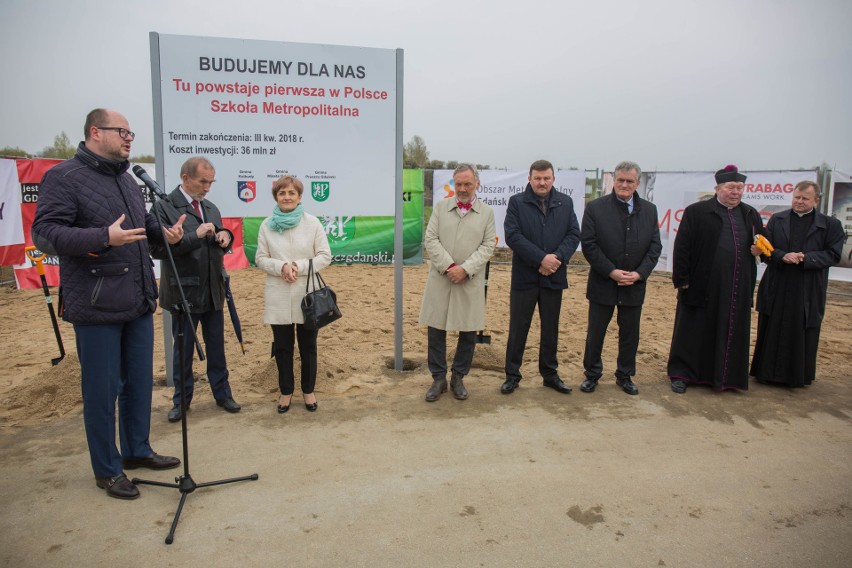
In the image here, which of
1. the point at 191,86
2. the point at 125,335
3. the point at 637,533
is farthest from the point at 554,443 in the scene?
the point at 191,86

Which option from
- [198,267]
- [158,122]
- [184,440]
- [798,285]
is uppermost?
[158,122]

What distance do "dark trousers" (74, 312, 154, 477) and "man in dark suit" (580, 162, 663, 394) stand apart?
3.68 m

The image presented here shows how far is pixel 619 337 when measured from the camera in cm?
521

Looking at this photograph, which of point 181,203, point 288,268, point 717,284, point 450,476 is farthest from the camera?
point 717,284

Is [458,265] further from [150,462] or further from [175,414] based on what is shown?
[150,462]

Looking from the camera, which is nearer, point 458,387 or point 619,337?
point 458,387

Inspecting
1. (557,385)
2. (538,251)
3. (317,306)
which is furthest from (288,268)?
(557,385)

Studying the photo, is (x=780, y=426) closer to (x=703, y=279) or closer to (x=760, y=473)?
(x=760, y=473)

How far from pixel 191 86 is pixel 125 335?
2.67 m

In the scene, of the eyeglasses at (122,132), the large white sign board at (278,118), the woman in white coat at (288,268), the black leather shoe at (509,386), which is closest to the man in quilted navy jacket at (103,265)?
the eyeglasses at (122,132)

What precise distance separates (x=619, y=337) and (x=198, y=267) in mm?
3741

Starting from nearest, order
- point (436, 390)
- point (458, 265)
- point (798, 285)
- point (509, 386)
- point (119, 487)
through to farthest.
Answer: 1. point (119, 487)
2. point (458, 265)
3. point (436, 390)
4. point (509, 386)
5. point (798, 285)

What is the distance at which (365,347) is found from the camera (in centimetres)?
659

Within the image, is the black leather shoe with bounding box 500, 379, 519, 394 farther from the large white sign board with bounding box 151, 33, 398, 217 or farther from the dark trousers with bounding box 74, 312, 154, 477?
the dark trousers with bounding box 74, 312, 154, 477
